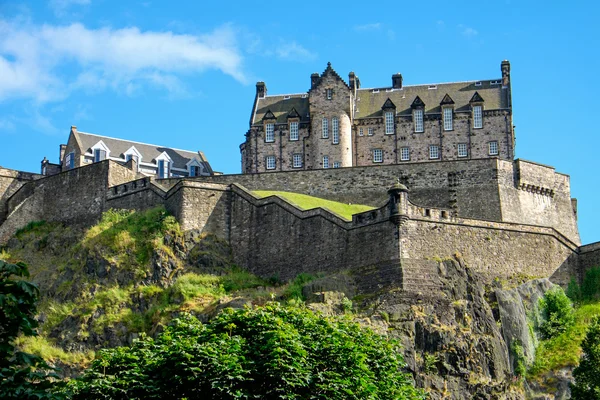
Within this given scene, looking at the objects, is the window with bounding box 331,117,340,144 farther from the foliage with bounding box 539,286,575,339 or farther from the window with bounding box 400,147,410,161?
the foliage with bounding box 539,286,575,339

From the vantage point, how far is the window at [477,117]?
7044 centimetres

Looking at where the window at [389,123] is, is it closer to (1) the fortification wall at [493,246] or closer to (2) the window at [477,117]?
(2) the window at [477,117]

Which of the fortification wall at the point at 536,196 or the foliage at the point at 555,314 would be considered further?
the fortification wall at the point at 536,196

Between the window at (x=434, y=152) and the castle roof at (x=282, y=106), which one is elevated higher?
the castle roof at (x=282, y=106)

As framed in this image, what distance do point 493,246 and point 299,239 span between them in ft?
33.7

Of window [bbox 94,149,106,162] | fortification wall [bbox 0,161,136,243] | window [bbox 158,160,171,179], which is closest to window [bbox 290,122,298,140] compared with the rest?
window [bbox 158,160,171,179]

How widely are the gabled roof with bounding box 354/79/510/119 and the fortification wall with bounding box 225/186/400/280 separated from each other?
18651 mm

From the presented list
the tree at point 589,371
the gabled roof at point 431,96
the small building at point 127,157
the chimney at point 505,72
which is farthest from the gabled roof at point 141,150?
the tree at point 589,371

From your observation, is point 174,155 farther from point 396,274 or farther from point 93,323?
point 396,274

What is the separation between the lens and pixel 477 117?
2778 inches

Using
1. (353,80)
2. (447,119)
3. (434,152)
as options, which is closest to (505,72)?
(447,119)

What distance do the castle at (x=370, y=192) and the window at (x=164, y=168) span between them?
185 millimetres

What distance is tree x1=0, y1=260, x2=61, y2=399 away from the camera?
1980 cm

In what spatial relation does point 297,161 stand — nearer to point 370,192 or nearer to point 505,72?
point 370,192
